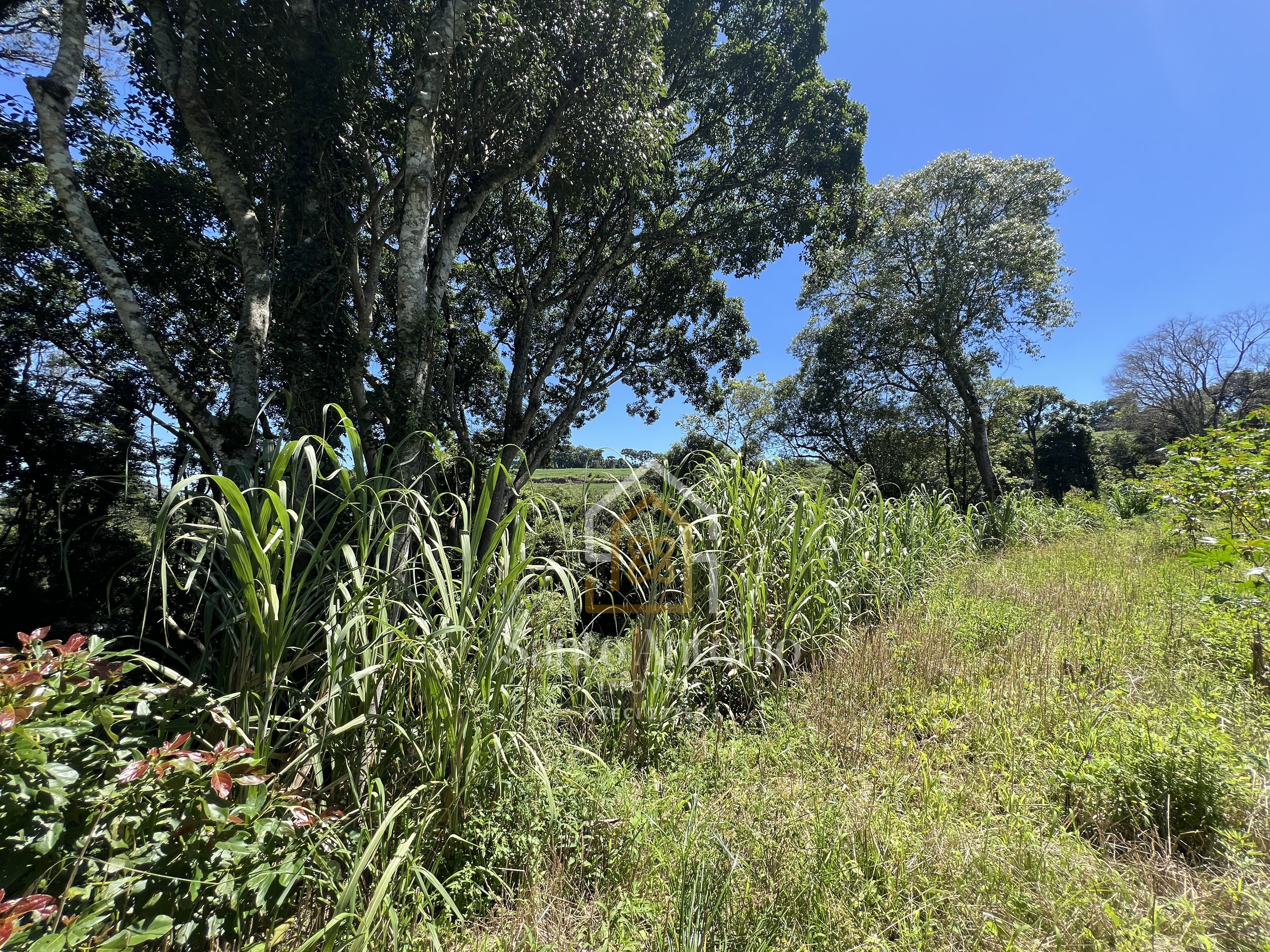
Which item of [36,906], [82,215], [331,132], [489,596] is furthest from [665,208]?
[36,906]

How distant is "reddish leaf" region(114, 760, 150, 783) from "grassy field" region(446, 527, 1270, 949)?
769 millimetres

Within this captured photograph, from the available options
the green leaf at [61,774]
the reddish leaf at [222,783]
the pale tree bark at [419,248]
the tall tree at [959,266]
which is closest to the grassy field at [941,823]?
the reddish leaf at [222,783]

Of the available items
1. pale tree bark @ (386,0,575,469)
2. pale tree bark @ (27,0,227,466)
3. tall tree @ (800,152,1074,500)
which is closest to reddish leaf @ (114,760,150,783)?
pale tree bark @ (386,0,575,469)

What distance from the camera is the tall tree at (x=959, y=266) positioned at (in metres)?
9.94

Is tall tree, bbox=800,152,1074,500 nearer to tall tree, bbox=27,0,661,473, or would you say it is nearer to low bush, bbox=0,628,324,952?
tall tree, bbox=27,0,661,473

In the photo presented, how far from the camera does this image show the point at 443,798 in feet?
4.23

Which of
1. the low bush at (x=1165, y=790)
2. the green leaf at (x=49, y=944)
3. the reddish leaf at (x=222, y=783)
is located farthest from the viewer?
the low bush at (x=1165, y=790)

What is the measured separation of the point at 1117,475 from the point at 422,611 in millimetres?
22230

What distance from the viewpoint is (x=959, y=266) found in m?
9.95

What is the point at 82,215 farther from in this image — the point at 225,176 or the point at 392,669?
the point at 392,669

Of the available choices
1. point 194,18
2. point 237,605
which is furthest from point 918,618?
point 194,18

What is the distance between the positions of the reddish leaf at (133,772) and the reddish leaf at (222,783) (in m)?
0.12

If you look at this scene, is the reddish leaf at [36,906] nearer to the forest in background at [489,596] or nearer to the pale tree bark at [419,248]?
the forest in background at [489,596]

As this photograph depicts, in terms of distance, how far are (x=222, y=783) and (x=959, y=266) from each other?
43.4ft
